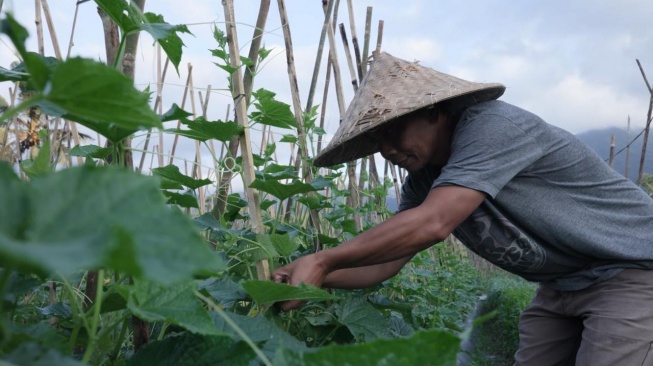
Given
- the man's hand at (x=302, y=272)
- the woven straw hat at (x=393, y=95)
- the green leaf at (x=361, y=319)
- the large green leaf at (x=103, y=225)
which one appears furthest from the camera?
the woven straw hat at (x=393, y=95)

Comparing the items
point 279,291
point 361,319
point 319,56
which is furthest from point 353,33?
point 279,291

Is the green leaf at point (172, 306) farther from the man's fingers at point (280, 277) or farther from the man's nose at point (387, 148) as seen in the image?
the man's nose at point (387, 148)

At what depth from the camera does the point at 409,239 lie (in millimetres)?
1685

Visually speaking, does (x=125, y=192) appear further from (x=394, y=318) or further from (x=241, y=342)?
(x=394, y=318)

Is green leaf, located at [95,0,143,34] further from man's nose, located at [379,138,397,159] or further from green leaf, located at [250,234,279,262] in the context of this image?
man's nose, located at [379,138,397,159]

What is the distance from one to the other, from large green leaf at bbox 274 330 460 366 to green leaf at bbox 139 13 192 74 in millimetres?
491

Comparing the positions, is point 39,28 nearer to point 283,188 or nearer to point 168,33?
point 283,188

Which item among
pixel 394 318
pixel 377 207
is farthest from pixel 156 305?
pixel 377 207

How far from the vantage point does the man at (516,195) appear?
1789 mm

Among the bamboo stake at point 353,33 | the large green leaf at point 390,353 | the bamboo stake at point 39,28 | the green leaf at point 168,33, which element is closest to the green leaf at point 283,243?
the green leaf at point 168,33

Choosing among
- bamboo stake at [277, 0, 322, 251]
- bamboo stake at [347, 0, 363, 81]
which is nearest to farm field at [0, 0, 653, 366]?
bamboo stake at [277, 0, 322, 251]

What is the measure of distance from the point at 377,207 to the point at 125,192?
2932 millimetres

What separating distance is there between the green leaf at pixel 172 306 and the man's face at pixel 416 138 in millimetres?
1355

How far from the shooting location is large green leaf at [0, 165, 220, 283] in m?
0.28
